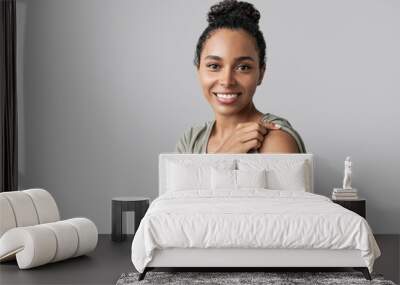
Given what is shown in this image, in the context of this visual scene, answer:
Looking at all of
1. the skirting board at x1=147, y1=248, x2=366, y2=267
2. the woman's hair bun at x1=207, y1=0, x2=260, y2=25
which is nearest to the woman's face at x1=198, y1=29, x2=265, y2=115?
the woman's hair bun at x1=207, y1=0, x2=260, y2=25

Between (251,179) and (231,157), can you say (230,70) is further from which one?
(251,179)

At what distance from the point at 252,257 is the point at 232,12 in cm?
299

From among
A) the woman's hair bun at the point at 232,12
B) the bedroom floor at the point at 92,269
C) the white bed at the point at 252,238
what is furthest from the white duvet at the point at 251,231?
the woman's hair bun at the point at 232,12

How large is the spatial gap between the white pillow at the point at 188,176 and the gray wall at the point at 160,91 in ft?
2.74

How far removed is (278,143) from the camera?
6.59 metres

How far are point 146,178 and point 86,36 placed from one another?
5.27 feet

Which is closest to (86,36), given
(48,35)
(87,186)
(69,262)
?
(48,35)

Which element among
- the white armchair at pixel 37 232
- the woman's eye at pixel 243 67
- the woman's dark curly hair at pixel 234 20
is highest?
the woman's dark curly hair at pixel 234 20

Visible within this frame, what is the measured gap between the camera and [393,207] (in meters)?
7.02

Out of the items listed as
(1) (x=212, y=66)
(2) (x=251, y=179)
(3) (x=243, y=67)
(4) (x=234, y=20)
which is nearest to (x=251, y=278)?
(2) (x=251, y=179)

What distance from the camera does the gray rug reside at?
14.9 ft

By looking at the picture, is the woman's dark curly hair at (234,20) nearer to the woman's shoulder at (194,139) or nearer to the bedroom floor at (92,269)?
the woman's shoulder at (194,139)

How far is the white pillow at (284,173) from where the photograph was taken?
606cm

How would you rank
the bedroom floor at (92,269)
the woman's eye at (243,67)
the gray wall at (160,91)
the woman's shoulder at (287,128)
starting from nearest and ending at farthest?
the bedroom floor at (92,269)
the woman's eye at (243,67)
the woman's shoulder at (287,128)
the gray wall at (160,91)
